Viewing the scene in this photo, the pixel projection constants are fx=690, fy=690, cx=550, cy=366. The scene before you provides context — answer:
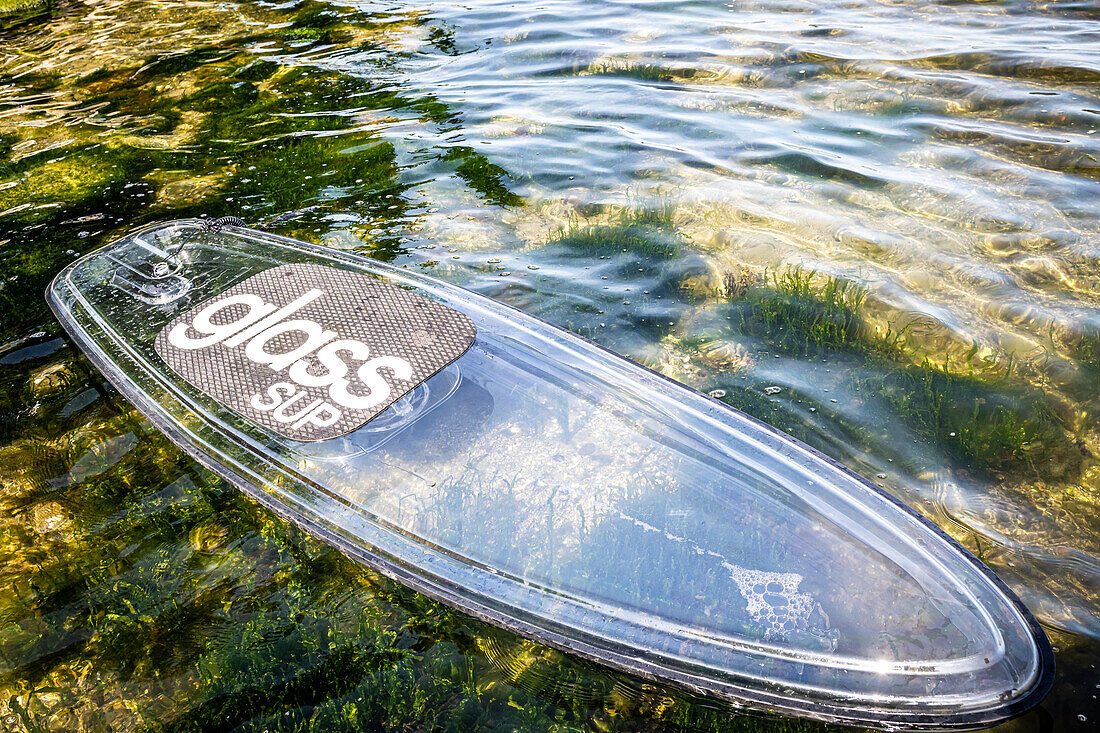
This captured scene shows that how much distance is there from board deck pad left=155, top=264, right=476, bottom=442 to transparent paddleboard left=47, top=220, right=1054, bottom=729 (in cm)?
1

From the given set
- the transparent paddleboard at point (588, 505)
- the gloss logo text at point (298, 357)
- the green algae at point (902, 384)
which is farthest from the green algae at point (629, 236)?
the gloss logo text at point (298, 357)

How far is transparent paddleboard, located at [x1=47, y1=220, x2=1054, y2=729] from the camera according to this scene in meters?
1.98

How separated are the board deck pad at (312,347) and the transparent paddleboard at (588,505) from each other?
13 millimetres

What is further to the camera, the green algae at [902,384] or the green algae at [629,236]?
the green algae at [629,236]

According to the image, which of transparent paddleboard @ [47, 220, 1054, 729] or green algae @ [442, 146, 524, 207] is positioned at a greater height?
green algae @ [442, 146, 524, 207]

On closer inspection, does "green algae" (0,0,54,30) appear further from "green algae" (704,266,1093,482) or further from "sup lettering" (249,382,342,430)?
"green algae" (704,266,1093,482)

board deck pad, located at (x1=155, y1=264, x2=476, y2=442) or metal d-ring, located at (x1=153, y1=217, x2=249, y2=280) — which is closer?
board deck pad, located at (x1=155, y1=264, x2=476, y2=442)

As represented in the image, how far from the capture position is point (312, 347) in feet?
9.87

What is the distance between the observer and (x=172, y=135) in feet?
19.4

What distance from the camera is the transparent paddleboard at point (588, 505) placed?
198cm

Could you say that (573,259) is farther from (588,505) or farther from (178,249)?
(178,249)

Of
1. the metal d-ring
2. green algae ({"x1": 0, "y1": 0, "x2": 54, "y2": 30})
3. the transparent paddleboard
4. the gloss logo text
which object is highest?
green algae ({"x1": 0, "y1": 0, "x2": 54, "y2": 30})

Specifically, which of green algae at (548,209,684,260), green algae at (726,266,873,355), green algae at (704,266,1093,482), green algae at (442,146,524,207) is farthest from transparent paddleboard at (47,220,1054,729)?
green algae at (442,146,524,207)

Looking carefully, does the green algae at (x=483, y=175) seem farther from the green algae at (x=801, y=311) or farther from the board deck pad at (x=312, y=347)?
the green algae at (x=801, y=311)
